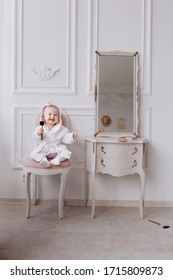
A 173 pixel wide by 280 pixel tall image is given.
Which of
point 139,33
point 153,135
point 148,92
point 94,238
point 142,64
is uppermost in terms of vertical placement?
point 139,33

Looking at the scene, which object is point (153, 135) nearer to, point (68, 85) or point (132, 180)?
point (132, 180)

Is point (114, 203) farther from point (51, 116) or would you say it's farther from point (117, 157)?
point (51, 116)

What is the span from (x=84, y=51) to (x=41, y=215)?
189cm

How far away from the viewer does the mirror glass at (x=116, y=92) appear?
371 cm

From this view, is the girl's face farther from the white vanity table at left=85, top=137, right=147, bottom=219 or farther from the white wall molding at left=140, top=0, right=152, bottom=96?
the white wall molding at left=140, top=0, right=152, bottom=96

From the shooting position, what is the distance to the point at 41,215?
3436mm

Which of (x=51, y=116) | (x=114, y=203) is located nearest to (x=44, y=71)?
(x=51, y=116)

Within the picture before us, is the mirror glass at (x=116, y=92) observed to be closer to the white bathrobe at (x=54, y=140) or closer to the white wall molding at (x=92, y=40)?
the white wall molding at (x=92, y=40)

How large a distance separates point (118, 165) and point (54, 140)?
0.74 meters

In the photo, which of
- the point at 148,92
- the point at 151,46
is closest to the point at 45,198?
the point at 148,92

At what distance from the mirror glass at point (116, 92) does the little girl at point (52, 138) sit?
0.44 m

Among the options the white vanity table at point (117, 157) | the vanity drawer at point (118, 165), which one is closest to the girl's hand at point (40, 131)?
the white vanity table at point (117, 157)

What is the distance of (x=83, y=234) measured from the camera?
2889 mm
